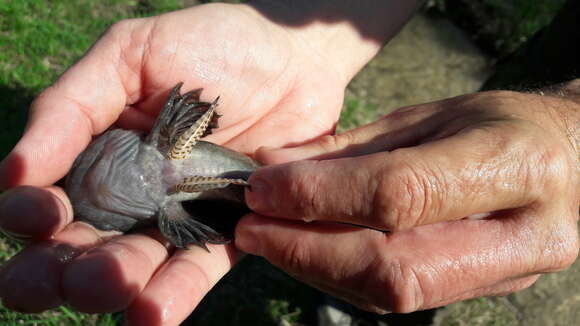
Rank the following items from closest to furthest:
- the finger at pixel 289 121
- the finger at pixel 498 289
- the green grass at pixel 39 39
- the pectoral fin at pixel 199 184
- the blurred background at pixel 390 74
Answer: the finger at pixel 498 289 → the pectoral fin at pixel 199 184 → the finger at pixel 289 121 → the blurred background at pixel 390 74 → the green grass at pixel 39 39

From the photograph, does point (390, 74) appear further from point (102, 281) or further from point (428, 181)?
point (102, 281)

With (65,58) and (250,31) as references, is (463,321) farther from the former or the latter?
(65,58)

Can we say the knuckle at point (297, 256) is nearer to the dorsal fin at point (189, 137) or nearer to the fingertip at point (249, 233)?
the fingertip at point (249, 233)

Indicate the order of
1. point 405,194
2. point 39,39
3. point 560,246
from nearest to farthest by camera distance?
point 405,194 < point 560,246 < point 39,39

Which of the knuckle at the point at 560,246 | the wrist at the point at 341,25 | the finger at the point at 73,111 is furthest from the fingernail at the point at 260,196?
the wrist at the point at 341,25

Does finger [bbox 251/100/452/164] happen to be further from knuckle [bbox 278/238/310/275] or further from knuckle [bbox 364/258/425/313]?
knuckle [bbox 364/258/425/313]

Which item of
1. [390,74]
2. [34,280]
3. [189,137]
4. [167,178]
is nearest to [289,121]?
[189,137]
